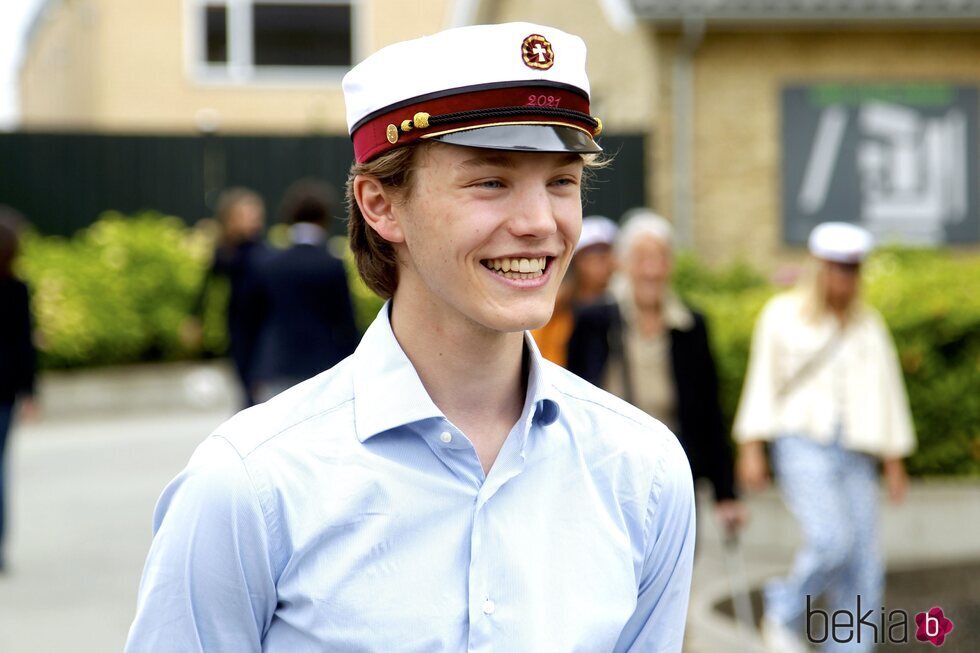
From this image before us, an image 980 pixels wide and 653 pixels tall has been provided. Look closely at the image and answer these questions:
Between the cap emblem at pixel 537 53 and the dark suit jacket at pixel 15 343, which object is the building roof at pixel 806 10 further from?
the cap emblem at pixel 537 53

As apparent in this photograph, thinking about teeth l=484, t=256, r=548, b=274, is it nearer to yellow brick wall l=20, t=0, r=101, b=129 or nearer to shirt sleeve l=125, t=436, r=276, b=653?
shirt sleeve l=125, t=436, r=276, b=653

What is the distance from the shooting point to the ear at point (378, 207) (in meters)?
2.29

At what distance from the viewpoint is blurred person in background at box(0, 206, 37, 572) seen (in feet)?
28.1

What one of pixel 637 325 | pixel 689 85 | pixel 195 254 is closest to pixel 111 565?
pixel 637 325

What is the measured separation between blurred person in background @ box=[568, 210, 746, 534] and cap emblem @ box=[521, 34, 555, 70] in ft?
12.2

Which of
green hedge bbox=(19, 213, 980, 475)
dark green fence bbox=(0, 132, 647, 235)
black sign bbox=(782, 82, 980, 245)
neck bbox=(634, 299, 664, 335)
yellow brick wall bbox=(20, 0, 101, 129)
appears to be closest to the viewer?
neck bbox=(634, 299, 664, 335)

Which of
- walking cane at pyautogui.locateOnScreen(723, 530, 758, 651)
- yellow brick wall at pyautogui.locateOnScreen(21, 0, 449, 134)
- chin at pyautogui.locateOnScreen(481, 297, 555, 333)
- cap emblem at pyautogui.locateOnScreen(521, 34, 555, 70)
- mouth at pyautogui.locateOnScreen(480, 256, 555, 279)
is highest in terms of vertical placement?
yellow brick wall at pyautogui.locateOnScreen(21, 0, 449, 134)

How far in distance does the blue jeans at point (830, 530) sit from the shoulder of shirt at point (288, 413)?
4617 millimetres

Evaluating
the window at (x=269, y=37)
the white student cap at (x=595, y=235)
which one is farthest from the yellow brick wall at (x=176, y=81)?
the white student cap at (x=595, y=235)

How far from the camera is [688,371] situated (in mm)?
6000

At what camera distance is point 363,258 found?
8.07 ft

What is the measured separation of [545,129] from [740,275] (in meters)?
13.8

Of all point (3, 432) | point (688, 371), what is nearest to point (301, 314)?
point (3, 432)

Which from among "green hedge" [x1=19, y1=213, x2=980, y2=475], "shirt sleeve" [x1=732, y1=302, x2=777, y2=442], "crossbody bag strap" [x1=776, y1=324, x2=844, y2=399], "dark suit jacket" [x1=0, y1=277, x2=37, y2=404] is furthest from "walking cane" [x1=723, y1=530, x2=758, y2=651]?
"dark suit jacket" [x1=0, y1=277, x2=37, y2=404]
